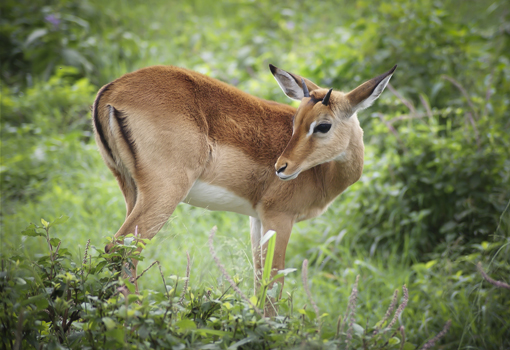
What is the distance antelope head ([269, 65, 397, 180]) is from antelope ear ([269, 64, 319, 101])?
46mm

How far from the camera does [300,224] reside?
5285mm

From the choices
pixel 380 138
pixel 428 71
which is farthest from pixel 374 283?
pixel 428 71

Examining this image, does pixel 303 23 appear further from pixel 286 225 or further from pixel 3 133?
pixel 286 225

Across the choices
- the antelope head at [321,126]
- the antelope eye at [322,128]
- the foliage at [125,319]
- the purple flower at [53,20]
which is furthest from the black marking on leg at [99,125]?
the purple flower at [53,20]

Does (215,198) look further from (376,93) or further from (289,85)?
(376,93)

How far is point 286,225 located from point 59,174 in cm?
380

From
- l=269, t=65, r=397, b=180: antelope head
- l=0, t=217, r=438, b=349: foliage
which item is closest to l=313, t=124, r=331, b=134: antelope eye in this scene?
l=269, t=65, r=397, b=180: antelope head

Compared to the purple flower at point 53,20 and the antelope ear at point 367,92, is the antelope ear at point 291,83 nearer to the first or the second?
the antelope ear at point 367,92

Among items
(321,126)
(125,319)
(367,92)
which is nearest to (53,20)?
Answer: (321,126)

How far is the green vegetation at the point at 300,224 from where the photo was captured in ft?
6.68

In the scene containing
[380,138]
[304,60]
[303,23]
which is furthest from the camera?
[303,23]

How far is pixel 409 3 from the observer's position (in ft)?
19.2

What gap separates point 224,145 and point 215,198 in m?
0.39

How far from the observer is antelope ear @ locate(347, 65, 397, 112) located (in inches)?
116
